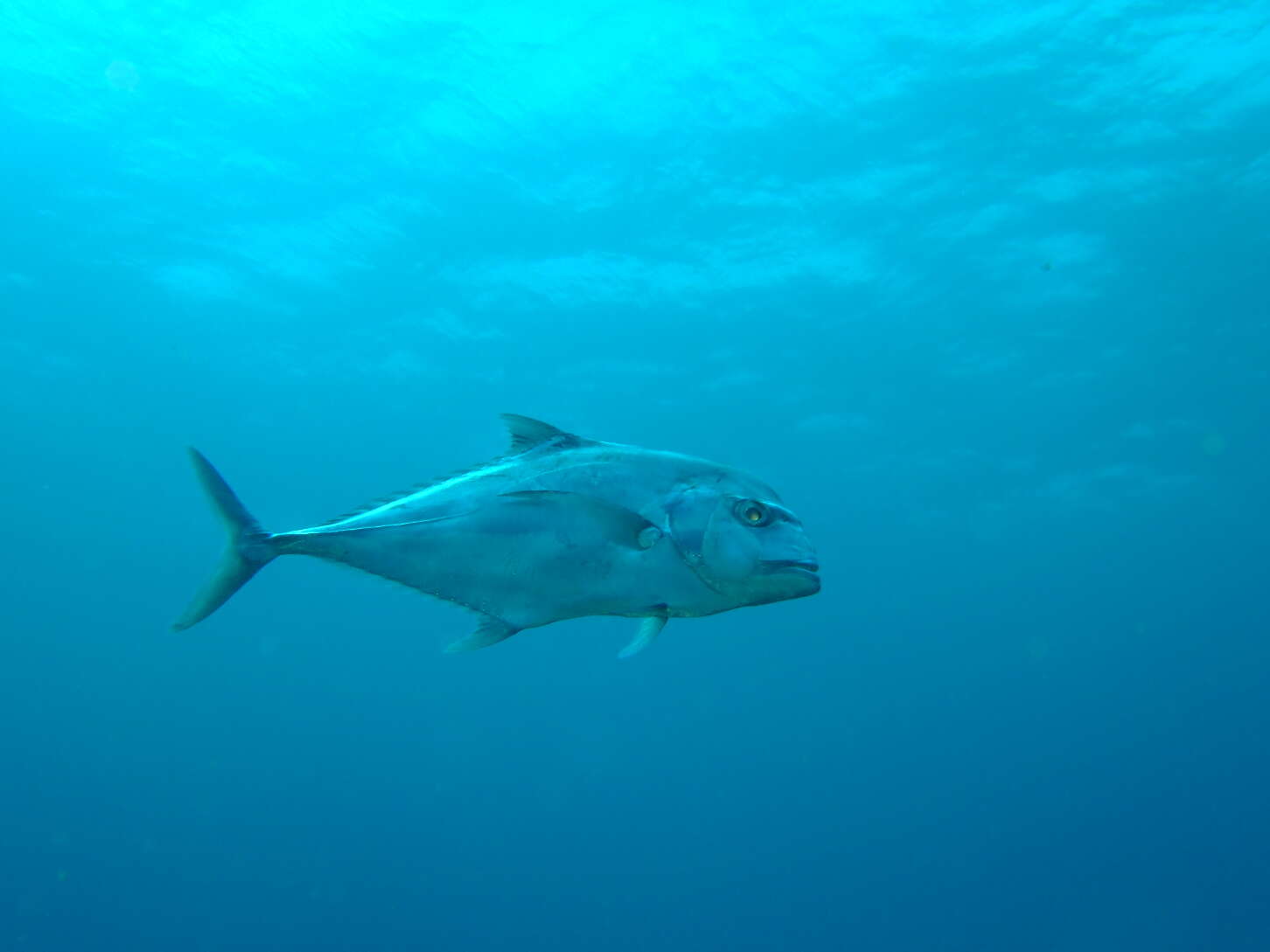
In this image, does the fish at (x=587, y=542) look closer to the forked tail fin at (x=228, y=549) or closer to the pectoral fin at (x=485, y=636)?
the pectoral fin at (x=485, y=636)

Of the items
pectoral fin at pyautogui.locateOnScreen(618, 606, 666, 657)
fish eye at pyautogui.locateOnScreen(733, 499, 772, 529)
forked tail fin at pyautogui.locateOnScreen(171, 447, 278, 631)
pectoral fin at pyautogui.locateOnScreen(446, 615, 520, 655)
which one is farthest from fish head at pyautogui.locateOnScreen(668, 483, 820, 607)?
forked tail fin at pyautogui.locateOnScreen(171, 447, 278, 631)

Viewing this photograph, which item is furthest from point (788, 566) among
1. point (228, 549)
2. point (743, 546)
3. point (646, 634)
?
point (228, 549)

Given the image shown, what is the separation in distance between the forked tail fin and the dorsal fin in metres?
0.90

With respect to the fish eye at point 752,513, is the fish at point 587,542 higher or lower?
lower

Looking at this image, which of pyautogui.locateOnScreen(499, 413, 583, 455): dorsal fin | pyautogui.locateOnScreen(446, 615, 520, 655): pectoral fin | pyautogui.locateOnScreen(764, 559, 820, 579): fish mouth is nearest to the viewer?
pyautogui.locateOnScreen(764, 559, 820, 579): fish mouth

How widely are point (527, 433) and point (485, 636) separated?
2.33 feet

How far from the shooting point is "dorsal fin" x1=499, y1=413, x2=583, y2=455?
2.82 metres

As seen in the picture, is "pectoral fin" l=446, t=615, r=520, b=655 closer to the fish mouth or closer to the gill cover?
the gill cover

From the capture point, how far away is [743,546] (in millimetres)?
2377

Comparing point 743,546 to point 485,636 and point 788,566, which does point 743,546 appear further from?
point 485,636

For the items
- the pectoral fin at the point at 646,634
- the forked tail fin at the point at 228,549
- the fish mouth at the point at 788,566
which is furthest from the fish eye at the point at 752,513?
the forked tail fin at the point at 228,549

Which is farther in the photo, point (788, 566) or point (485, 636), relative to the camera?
point (485, 636)

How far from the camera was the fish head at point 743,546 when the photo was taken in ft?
7.75

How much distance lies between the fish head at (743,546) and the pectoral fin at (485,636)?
57 centimetres
